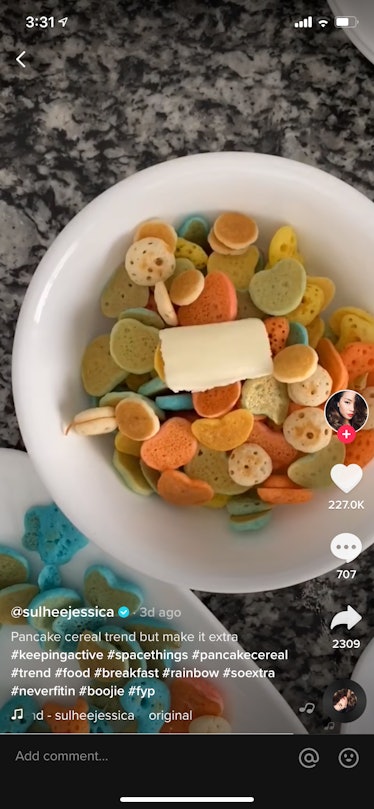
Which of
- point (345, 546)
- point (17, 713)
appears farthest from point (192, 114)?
point (17, 713)

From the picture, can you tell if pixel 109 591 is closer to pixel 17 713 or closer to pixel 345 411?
pixel 17 713

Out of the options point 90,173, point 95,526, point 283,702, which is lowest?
point 283,702

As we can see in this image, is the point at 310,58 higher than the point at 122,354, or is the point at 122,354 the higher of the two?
the point at 310,58

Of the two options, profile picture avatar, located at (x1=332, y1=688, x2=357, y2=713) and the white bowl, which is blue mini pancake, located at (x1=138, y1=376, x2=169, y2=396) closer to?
the white bowl

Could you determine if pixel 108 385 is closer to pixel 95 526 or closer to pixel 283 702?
pixel 95 526
